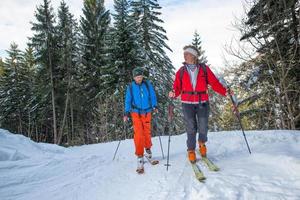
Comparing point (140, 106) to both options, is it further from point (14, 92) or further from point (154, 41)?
point (14, 92)

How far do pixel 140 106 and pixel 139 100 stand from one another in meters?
0.13

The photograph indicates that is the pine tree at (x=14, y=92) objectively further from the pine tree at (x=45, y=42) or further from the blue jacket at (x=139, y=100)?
the blue jacket at (x=139, y=100)

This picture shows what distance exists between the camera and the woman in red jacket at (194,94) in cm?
533

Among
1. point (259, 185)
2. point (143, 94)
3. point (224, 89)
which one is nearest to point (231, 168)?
point (259, 185)

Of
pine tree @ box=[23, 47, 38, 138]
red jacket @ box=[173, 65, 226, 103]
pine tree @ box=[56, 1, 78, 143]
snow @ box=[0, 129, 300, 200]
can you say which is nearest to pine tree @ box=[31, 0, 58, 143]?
pine tree @ box=[56, 1, 78, 143]

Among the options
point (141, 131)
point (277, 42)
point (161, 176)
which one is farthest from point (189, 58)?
point (277, 42)

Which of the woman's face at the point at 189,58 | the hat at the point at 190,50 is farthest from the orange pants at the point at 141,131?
the hat at the point at 190,50

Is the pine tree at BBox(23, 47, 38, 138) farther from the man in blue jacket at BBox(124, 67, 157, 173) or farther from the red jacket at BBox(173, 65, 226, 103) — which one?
the red jacket at BBox(173, 65, 226, 103)

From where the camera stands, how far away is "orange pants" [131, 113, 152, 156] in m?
5.96

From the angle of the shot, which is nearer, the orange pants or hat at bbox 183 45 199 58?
hat at bbox 183 45 199 58

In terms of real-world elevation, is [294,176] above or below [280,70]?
below

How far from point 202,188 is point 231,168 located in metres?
1.02

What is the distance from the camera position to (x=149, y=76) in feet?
69.8

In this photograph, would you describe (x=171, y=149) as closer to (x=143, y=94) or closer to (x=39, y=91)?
(x=143, y=94)
